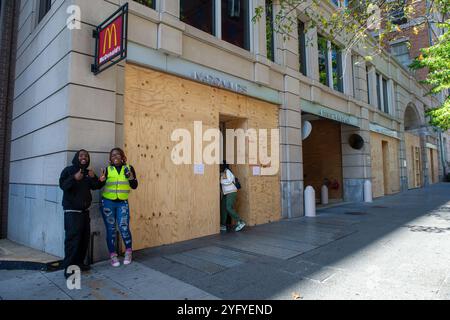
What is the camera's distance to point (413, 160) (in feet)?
72.7

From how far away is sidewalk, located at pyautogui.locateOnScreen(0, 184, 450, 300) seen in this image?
3.72 meters

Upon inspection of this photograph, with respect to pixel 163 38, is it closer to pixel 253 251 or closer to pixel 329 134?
pixel 253 251

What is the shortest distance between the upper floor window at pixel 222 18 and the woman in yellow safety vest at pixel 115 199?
4191 millimetres

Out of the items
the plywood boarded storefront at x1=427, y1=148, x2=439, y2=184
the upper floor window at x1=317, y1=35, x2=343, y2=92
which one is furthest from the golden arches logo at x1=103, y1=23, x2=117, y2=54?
the plywood boarded storefront at x1=427, y1=148, x2=439, y2=184

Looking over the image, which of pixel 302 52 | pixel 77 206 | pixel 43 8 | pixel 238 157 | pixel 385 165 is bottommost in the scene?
pixel 77 206

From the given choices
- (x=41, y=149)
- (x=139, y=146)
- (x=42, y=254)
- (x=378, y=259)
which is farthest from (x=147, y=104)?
(x=378, y=259)

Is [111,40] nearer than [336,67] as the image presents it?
Yes

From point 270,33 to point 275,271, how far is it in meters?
7.85

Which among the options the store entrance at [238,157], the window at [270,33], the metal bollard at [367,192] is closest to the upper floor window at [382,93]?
the metal bollard at [367,192]

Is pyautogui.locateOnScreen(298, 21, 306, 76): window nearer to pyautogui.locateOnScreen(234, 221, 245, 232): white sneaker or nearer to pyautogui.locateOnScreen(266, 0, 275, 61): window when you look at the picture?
pyautogui.locateOnScreen(266, 0, 275, 61): window

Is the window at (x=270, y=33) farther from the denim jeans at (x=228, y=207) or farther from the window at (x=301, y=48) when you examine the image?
the denim jeans at (x=228, y=207)

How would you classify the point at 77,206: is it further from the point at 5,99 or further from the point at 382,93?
the point at 382,93

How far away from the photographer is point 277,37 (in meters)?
9.75

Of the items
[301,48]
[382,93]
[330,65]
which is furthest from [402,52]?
[301,48]
